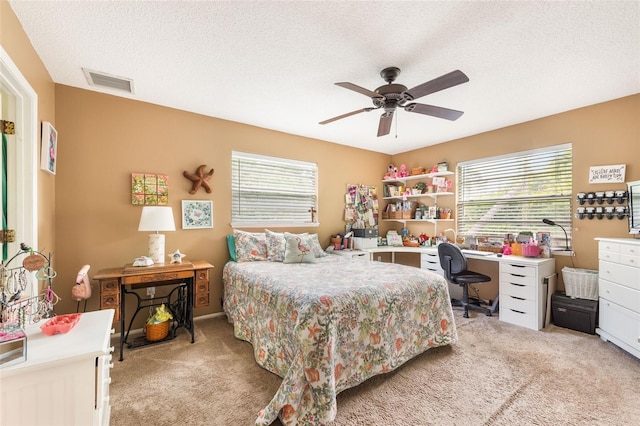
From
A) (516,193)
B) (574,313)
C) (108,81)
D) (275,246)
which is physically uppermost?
(108,81)

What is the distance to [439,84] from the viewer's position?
1.96 metres

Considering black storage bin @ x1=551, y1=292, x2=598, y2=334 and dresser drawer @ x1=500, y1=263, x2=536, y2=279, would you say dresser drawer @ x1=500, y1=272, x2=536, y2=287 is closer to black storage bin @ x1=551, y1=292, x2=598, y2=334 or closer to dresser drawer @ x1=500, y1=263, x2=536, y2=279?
dresser drawer @ x1=500, y1=263, x2=536, y2=279

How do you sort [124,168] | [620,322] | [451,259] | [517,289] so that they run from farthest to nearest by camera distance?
[451,259]
[517,289]
[124,168]
[620,322]

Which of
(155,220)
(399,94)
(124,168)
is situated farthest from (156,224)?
(399,94)

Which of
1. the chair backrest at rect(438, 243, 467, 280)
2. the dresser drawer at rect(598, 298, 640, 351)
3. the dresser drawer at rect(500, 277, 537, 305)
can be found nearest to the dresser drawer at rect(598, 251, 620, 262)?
the dresser drawer at rect(598, 298, 640, 351)

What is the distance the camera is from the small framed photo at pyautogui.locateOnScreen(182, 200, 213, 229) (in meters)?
3.24

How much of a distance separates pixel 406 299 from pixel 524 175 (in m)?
2.76

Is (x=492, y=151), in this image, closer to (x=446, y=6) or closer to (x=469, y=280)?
(x=469, y=280)

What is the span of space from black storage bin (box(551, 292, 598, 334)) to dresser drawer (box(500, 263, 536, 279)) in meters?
0.42

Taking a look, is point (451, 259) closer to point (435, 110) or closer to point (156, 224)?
point (435, 110)

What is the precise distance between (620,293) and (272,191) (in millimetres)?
3865

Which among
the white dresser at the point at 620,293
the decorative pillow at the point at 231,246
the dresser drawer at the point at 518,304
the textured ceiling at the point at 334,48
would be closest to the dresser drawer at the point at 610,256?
the white dresser at the point at 620,293

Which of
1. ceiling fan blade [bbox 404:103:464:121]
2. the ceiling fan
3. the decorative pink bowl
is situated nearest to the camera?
the decorative pink bowl

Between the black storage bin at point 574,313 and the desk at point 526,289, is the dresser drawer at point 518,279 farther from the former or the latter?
the black storage bin at point 574,313
